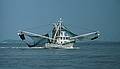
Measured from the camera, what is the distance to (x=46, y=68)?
108 m

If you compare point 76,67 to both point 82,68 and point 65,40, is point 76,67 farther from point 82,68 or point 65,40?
point 65,40

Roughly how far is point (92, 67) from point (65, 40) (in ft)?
294

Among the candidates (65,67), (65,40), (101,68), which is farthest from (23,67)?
(65,40)

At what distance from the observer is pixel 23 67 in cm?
11044

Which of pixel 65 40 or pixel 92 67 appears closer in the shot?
pixel 92 67

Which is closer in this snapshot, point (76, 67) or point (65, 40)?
point (76, 67)

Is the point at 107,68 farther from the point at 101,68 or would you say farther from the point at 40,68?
the point at 40,68

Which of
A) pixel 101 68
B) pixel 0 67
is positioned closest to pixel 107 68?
pixel 101 68

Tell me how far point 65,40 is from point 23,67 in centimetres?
9022

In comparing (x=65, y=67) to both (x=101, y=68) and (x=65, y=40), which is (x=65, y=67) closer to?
(x=101, y=68)

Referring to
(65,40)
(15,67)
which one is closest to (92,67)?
(15,67)

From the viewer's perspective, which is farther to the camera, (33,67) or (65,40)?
(65,40)

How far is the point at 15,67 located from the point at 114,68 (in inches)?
899

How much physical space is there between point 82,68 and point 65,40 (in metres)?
90.9
